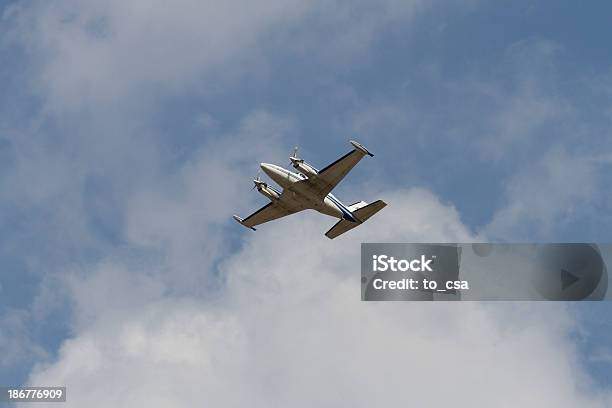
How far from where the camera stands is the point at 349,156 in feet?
335

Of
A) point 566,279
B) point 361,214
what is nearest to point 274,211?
point 361,214

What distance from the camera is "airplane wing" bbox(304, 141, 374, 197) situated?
101 m

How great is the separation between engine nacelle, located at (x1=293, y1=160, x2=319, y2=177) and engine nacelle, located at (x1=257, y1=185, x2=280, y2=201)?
10.5 meters

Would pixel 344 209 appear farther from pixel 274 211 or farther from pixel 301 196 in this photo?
pixel 274 211

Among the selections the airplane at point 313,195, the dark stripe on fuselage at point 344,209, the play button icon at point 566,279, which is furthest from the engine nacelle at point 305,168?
the play button icon at point 566,279

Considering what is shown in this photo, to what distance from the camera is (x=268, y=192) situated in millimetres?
114750

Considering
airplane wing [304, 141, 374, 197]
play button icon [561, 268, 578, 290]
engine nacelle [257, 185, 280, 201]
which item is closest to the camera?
play button icon [561, 268, 578, 290]

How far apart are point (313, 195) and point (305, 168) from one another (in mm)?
5210

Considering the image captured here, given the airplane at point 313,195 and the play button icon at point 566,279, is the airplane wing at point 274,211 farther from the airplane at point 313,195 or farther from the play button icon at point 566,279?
the play button icon at point 566,279

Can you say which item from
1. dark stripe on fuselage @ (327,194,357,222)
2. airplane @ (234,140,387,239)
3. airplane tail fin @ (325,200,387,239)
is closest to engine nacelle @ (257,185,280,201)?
airplane @ (234,140,387,239)

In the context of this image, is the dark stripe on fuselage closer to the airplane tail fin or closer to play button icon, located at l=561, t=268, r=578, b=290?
the airplane tail fin

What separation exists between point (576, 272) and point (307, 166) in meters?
36.3

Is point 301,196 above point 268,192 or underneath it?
underneath

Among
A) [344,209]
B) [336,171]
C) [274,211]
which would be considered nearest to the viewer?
[336,171]
